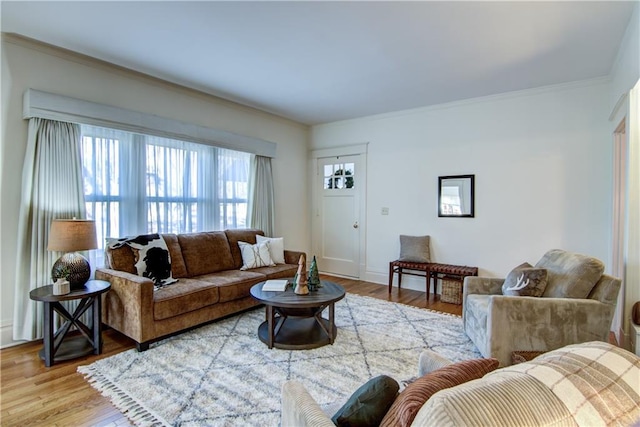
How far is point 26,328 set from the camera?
9.12 ft

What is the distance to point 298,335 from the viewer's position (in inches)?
116

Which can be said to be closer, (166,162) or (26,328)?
(26,328)

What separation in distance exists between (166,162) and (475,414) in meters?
4.04

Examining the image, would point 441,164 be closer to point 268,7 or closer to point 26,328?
point 268,7

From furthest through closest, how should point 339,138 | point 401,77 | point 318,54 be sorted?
1. point 339,138
2. point 401,77
3. point 318,54

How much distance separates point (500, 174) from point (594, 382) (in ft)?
12.7

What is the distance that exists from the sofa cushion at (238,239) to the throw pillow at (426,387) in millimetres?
3423

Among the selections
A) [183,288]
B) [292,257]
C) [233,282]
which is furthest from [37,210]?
[292,257]

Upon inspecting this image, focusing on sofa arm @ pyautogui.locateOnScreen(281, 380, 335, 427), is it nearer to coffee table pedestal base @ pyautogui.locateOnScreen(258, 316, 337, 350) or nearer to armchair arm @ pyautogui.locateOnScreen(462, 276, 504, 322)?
coffee table pedestal base @ pyautogui.locateOnScreen(258, 316, 337, 350)

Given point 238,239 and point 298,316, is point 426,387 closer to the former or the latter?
point 298,316

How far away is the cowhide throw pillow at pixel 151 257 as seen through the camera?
3137 millimetres

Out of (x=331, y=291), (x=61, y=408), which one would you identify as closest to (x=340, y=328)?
(x=331, y=291)

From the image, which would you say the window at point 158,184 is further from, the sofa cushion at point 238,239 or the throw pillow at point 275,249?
the throw pillow at point 275,249

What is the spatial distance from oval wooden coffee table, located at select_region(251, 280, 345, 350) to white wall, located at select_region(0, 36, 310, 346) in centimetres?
219
